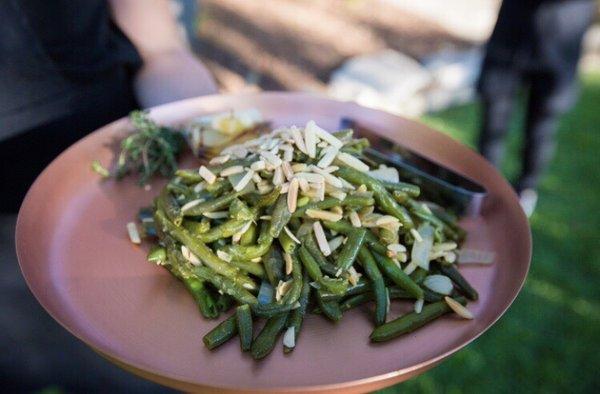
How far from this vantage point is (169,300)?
1683 millimetres

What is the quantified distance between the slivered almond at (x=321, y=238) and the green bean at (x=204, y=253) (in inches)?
9.1

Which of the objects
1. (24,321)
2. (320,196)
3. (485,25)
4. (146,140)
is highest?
(320,196)

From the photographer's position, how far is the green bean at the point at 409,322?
5.13 feet

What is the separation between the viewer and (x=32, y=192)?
76.4 inches

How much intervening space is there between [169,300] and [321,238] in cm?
48

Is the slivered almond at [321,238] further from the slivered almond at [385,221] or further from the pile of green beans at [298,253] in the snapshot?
the slivered almond at [385,221]

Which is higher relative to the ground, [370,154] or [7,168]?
[370,154]

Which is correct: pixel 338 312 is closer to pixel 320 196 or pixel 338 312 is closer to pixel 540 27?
pixel 320 196

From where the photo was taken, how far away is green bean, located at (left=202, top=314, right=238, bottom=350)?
1.54 metres

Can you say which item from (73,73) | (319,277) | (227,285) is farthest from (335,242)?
(73,73)

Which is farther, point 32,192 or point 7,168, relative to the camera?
point 7,168

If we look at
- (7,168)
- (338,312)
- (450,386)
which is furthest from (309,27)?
(338,312)

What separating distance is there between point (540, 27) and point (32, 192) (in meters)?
3.64

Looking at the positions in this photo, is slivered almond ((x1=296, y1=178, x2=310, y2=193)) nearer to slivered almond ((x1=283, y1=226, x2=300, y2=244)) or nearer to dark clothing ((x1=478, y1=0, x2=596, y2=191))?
slivered almond ((x1=283, y1=226, x2=300, y2=244))
